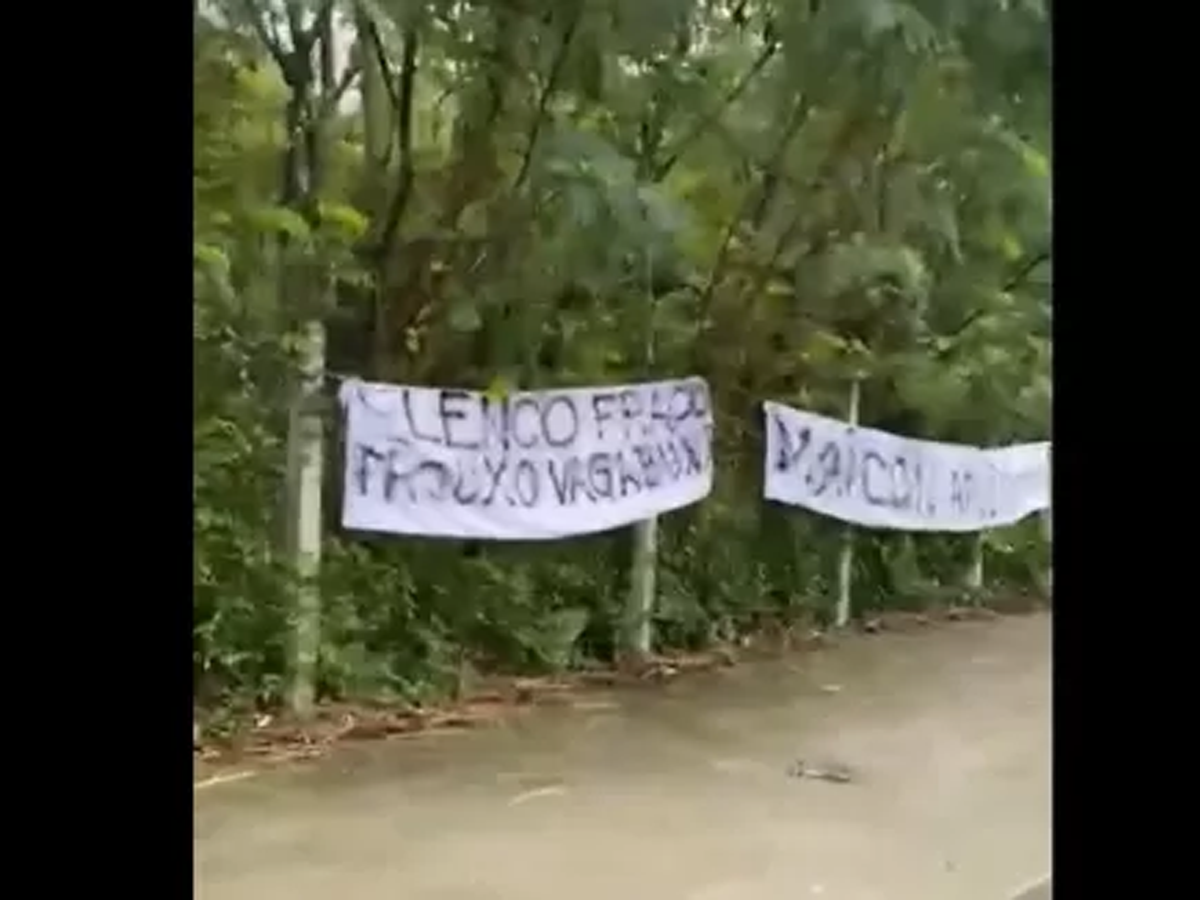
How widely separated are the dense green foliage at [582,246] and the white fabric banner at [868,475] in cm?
4

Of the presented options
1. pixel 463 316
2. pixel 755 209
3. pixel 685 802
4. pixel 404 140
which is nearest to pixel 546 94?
pixel 404 140

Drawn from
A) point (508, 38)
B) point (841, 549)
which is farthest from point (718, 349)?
point (508, 38)

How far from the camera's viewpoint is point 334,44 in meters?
2.34

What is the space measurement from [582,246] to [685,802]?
0.89 m

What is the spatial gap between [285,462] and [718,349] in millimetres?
841

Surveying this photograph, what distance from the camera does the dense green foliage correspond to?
2.26 meters

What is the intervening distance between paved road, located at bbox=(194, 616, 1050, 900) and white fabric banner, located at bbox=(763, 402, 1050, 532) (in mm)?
273

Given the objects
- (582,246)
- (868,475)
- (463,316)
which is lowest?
(868,475)

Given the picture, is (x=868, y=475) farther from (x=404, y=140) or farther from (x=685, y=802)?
(x=404, y=140)

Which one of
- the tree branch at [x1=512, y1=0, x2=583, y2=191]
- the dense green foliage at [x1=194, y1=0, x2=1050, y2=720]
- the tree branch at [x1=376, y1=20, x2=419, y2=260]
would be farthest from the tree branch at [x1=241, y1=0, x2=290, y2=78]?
the tree branch at [x1=512, y1=0, x2=583, y2=191]

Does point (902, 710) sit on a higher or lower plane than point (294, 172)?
lower

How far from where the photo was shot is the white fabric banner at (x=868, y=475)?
111 inches

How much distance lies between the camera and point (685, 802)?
6.92ft
